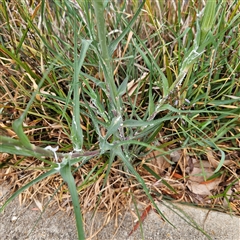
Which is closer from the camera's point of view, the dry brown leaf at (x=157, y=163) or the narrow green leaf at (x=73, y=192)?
the narrow green leaf at (x=73, y=192)

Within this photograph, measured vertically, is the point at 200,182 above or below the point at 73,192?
below

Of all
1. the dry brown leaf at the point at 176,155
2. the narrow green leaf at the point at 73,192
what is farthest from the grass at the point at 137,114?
the narrow green leaf at the point at 73,192

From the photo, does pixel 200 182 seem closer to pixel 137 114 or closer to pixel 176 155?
pixel 176 155

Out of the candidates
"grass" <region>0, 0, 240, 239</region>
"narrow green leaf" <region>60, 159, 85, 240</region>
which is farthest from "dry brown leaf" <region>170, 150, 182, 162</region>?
"narrow green leaf" <region>60, 159, 85, 240</region>

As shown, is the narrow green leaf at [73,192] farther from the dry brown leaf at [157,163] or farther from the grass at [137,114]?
the dry brown leaf at [157,163]

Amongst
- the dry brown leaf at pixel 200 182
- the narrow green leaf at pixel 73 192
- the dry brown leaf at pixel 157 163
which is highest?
the narrow green leaf at pixel 73 192

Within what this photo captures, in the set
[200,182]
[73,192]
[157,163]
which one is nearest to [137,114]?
[157,163]

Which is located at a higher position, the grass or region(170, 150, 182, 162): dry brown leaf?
the grass

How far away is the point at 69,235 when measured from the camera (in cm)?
90

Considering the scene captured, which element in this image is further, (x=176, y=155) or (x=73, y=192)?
(x=176, y=155)

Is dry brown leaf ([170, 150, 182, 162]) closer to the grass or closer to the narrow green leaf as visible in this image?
the grass

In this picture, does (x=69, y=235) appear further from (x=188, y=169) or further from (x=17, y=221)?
(x=188, y=169)

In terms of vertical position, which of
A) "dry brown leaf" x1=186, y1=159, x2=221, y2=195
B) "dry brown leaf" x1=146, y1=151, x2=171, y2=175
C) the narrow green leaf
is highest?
the narrow green leaf

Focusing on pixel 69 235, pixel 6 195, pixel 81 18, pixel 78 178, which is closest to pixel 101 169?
pixel 78 178
